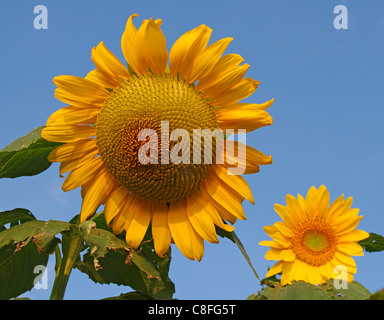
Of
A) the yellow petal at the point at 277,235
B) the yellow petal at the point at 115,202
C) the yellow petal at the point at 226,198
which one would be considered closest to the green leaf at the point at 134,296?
the yellow petal at the point at 115,202

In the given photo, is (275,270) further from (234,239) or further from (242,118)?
(242,118)

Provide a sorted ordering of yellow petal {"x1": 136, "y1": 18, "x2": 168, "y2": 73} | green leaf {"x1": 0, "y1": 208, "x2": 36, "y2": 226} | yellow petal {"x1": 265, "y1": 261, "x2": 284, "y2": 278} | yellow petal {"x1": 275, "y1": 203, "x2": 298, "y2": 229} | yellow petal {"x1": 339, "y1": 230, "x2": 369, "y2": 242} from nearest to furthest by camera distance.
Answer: yellow petal {"x1": 136, "y1": 18, "x2": 168, "y2": 73} → green leaf {"x1": 0, "y1": 208, "x2": 36, "y2": 226} → yellow petal {"x1": 265, "y1": 261, "x2": 284, "y2": 278} → yellow petal {"x1": 339, "y1": 230, "x2": 369, "y2": 242} → yellow petal {"x1": 275, "y1": 203, "x2": 298, "y2": 229}

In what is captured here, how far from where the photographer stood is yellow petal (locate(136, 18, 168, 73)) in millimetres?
2402

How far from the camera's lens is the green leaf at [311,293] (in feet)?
7.29

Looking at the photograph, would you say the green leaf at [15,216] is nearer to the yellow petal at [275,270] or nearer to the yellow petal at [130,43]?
A: the yellow petal at [130,43]

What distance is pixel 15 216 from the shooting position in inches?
106

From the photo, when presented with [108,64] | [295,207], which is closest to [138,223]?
[108,64]

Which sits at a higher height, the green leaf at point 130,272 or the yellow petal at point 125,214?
the yellow petal at point 125,214

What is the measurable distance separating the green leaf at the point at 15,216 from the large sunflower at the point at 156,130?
35 centimetres

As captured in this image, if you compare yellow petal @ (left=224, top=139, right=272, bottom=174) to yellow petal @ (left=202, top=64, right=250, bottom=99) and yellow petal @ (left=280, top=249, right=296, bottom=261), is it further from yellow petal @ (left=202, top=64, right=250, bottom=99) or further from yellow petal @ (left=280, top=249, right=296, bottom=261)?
yellow petal @ (left=280, top=249, right=296, bottom=261)

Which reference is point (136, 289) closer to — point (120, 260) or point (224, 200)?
point (120, 260)

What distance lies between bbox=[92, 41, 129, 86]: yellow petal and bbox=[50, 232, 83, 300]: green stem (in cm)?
87

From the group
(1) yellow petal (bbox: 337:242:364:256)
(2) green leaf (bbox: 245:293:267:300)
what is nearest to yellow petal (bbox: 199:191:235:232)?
(2) green leaf (bbox: 245:293:267:300)

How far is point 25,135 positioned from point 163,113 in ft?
3.02
